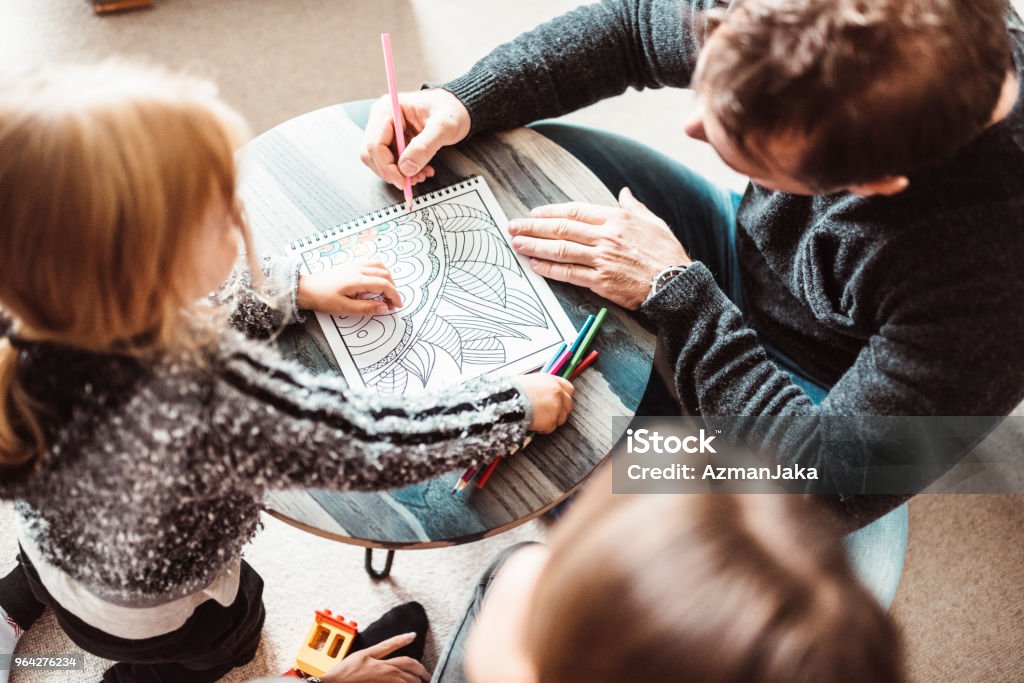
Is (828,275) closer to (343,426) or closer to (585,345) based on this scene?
(585,345)

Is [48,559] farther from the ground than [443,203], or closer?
closer

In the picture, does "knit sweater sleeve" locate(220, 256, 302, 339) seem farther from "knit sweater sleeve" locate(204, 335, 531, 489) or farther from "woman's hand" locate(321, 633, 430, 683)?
"woman's hand" locate(321, 633, 430, 683)

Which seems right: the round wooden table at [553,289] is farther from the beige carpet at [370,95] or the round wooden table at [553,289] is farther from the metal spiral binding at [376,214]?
the beige carpet at [370,95]

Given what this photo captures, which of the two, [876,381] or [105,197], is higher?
[105,197]

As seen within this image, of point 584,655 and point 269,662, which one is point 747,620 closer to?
point 584,655

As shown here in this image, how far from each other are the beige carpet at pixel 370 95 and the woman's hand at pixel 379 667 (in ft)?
0.34

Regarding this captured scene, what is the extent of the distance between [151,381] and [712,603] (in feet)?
1.55

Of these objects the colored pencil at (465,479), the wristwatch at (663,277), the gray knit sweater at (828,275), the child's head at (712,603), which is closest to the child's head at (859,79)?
the gray knit sweater at (828,275)

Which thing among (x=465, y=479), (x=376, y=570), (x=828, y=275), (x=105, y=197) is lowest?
(x=376, y=570)

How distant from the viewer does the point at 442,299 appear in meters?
0.88

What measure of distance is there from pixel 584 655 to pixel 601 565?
0.07 metres

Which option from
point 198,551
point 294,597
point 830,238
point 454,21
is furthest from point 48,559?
point 454,21

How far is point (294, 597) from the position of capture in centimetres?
128

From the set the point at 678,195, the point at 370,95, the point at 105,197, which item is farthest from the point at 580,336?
the point at 370,95
